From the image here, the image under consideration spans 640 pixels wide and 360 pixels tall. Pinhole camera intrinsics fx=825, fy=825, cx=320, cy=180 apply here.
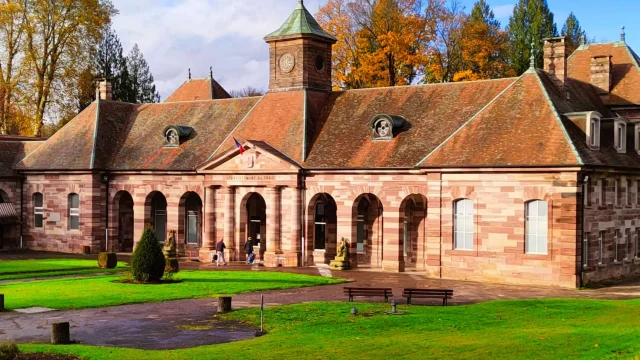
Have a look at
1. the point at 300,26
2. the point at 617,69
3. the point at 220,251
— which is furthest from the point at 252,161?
the point at 617,69

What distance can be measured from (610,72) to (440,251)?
1956 cm

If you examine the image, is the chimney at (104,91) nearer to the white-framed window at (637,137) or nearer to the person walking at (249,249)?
the person walking at (249,249)

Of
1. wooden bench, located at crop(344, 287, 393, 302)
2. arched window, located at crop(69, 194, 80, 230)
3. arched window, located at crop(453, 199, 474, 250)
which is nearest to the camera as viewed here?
wooden bench, located at crop(344, 287, 393, 302)

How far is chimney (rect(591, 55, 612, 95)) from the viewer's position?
53.7 meters

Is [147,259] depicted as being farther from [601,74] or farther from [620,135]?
[601,74]

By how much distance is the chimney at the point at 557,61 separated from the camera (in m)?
47.5

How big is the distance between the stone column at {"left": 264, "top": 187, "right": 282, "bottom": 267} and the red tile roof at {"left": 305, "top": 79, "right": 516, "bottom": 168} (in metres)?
2.86

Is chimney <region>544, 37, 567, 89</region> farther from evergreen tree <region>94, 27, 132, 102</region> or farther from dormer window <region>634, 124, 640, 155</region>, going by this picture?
evergreen tree <region>94, 27, 132, 102</region>

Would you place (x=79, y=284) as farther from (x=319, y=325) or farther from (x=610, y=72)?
(x=610, y=72)

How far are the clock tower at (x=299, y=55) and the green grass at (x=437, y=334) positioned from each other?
25803 millimetres

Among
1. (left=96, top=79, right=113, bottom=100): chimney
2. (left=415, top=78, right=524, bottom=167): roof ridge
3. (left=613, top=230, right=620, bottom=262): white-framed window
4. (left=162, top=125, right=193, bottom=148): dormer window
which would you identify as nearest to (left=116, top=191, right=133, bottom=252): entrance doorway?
(left=162, top=125, right=193, bottom=148): dormer window

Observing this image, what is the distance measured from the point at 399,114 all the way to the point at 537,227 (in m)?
12.7

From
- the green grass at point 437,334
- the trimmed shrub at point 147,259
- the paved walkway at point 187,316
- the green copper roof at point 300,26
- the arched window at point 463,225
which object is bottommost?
the paved walkway at point 187,316

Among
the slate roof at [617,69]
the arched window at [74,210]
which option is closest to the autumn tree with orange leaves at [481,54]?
the slate roof at [617,69]
